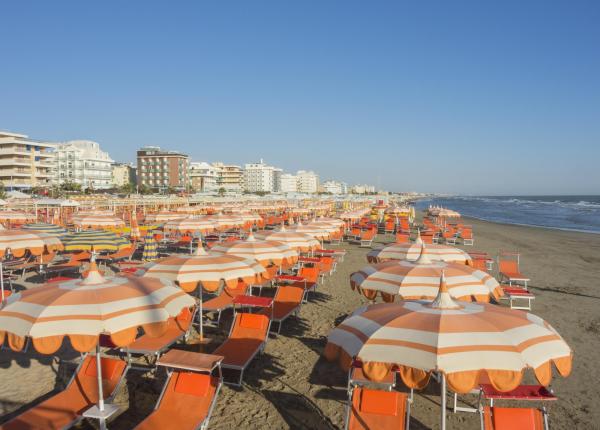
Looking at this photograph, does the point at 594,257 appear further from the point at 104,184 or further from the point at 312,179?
the point at 312,179

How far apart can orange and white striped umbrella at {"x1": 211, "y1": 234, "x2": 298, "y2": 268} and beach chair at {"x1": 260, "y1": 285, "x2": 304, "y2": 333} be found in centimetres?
98

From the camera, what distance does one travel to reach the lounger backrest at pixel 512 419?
3.69 meters

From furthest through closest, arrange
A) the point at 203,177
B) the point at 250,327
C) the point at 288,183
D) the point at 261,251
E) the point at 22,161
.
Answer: the point at 288,183 → the point at 203,177 → the point at 22,161 → the point at 261,251 → the point at 250,327

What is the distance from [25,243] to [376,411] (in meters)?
6.56

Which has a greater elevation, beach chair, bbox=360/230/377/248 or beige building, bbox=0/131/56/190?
beige building, bbox=0/131/56/190

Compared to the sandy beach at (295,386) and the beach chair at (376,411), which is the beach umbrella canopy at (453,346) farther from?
the sandy beach at (295,386)

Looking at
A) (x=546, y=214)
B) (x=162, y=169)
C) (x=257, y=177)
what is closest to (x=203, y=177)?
(x=162, y=169)

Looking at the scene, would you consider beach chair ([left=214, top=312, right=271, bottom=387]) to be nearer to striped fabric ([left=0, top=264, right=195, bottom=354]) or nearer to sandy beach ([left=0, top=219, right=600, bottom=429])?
sandy beach ([left=0, top=219, right=600, bottom=429])

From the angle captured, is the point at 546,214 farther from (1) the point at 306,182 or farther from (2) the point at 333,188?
(2) the point at 333,188

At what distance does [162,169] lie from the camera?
322 feet

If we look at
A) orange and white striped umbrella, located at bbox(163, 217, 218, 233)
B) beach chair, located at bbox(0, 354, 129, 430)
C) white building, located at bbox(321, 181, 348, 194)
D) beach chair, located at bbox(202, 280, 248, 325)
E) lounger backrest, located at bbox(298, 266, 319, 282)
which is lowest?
beach chair, located at bbox(0, 354, 129, 430)

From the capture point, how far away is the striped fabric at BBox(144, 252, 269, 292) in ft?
17.5

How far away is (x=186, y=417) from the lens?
4.24m

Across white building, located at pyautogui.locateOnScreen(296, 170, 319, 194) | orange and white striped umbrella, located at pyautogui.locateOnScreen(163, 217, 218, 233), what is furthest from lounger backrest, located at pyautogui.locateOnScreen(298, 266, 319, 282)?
white building, located at pyautogui.locateOnScreen(296, 170, 319, 194)
